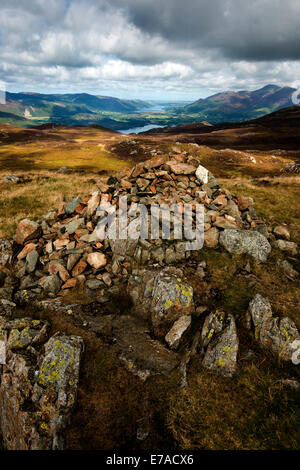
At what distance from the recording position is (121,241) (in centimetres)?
1345

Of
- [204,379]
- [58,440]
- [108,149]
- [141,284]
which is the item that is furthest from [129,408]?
[108,149]

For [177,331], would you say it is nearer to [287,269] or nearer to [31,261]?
[287,269]

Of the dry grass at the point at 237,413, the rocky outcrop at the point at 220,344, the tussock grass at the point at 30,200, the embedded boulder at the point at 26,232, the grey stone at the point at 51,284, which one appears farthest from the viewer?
the tussock grass at the point at 30,200

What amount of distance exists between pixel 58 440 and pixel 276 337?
7803mm

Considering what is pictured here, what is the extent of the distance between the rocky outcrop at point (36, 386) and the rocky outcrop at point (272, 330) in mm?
6881

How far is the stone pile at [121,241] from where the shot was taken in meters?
12.4

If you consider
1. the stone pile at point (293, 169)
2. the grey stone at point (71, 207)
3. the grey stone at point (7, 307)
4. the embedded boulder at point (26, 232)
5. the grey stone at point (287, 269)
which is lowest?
the grey stone at point (7, 307)

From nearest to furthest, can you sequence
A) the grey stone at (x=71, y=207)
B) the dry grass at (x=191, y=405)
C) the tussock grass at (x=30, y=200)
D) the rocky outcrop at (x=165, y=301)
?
the dry grass at (x=191, y=405) → the rocky outcrop at (x=165, y=301) → the grey stone at (x=71, y=207) → the tussock grass at (x=30, y=200)

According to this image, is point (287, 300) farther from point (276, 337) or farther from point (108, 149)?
point (108, 149)

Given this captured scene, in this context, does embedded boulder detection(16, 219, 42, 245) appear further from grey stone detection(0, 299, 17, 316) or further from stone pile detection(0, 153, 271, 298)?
grey stone detection(0, 299, 17, 316)

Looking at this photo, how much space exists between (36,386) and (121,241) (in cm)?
800

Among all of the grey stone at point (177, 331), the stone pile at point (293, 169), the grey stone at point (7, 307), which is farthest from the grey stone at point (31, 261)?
the stone pile at point (293, 169)

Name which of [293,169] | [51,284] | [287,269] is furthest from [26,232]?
[293,169]

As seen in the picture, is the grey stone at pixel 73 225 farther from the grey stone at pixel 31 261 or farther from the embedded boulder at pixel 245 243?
the embedded boulder at pixel 245 243
